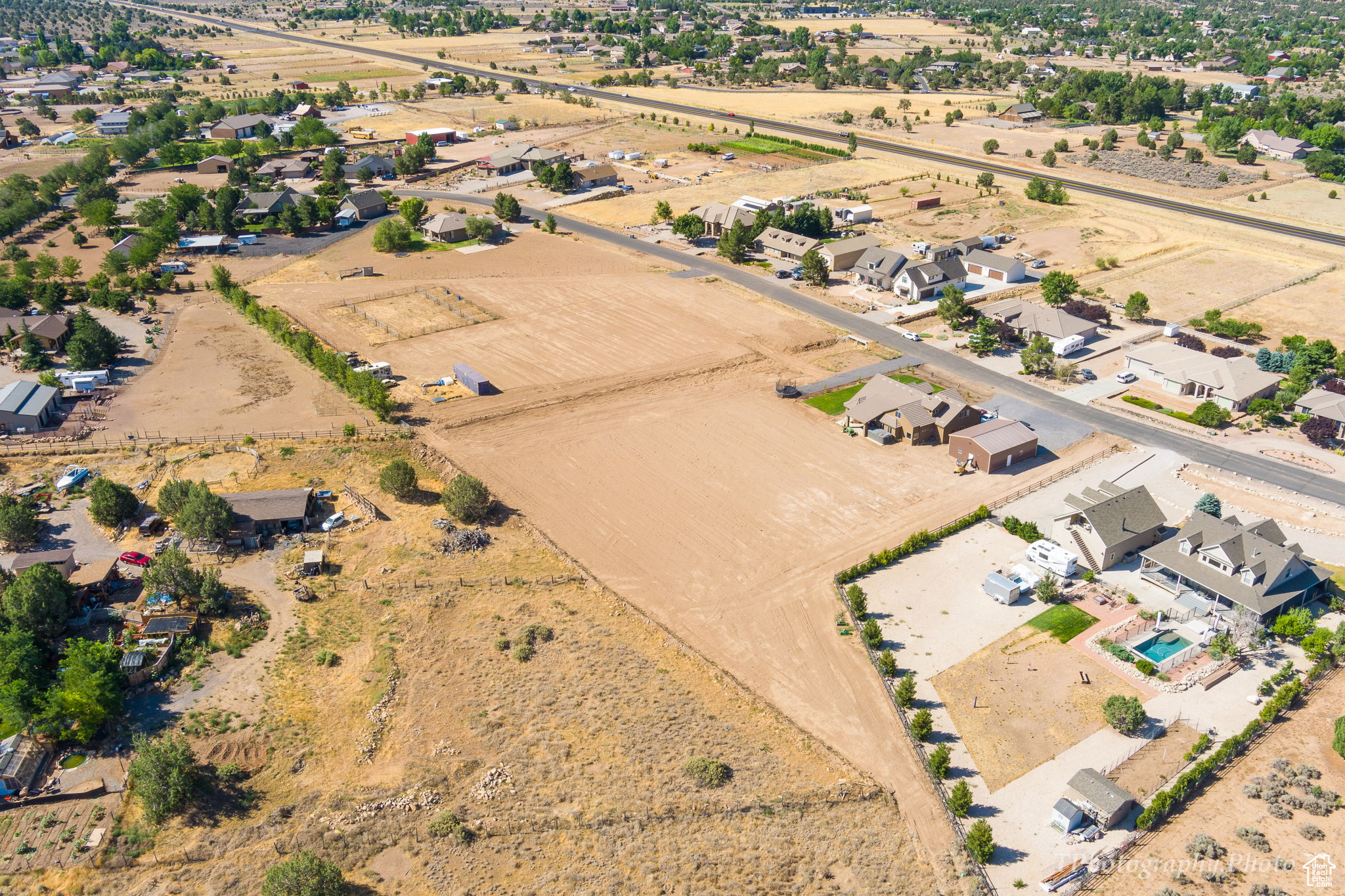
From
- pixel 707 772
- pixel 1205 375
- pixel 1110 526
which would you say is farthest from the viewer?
pixel 1205 375

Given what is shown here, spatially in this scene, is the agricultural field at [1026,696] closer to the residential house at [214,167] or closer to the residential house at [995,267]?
the residential house at [995,267]

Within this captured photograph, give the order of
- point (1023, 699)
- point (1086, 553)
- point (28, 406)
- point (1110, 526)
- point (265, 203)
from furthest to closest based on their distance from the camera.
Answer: point (265, 203) → point (28, 406) → point (1086, 553) → point (1110, 526) → point (1023, 699)

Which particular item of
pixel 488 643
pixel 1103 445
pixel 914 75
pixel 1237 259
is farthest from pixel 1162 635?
pixel 914 75

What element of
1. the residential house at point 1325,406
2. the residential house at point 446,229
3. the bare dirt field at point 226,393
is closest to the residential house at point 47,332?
the bare dirt field at point 226,393

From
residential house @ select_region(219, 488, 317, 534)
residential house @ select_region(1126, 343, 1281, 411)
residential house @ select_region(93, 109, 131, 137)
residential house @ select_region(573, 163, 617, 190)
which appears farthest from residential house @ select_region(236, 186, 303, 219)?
residential house @ select_region(1126, 343, 1281, 411)

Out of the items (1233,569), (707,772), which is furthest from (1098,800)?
(1233,569)

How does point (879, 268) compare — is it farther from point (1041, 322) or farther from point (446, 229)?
point (446, 229)
